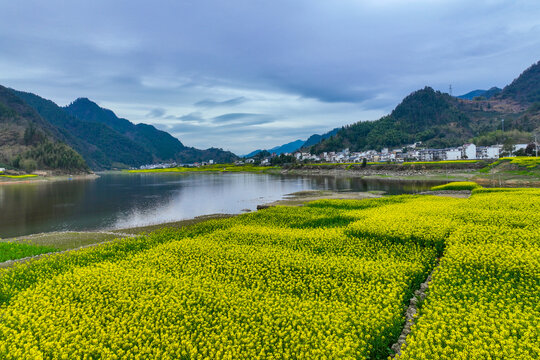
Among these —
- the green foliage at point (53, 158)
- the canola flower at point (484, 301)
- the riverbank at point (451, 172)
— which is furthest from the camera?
the green foliage at point (53, 158)

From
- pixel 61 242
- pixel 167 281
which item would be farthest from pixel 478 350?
pixel 61 242

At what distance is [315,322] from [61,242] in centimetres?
2556

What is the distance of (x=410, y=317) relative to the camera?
8.34 m

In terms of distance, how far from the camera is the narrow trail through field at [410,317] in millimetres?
7258

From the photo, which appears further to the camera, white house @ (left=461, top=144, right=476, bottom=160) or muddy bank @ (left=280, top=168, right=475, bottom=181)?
white house @ (left=461, top=144, right=476, bottom=160)

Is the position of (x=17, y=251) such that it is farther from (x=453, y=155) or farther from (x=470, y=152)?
(x=470, y=152)

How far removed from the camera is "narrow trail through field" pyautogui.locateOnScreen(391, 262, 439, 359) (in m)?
7.26

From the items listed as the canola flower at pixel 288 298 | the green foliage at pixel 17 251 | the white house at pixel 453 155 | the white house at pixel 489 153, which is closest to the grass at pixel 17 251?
the green foliage at pixel 17 251

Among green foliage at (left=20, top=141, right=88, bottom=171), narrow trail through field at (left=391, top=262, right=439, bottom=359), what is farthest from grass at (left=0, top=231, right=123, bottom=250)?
green foliage at (left=20, top=141, right=88, bottom=171)

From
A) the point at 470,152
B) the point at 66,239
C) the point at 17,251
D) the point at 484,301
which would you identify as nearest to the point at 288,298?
the point at 484,301

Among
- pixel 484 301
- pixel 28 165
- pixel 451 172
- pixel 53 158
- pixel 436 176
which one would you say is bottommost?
pixel 436 176

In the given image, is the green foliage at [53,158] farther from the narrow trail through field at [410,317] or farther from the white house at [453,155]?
the white house at [453,155]

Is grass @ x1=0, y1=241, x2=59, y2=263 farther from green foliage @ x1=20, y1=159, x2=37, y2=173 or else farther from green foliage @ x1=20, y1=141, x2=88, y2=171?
green foliage @ x1=20, y1=141, x2=88, y2=171

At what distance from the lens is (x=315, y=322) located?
24.9 feet
